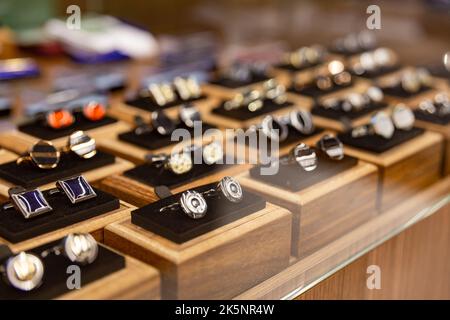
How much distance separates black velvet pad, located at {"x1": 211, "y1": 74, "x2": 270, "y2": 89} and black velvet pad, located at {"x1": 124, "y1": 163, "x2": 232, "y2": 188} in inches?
23.6

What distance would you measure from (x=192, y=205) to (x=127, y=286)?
17 centimetres

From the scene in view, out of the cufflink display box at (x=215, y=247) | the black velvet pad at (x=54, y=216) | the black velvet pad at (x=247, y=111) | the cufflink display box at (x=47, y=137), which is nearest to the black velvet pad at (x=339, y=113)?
the black velvet pad at (x=247, y=111)

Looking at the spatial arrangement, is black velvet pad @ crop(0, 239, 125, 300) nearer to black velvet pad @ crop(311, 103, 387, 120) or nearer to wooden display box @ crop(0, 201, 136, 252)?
wooden display box @ crop(0, 201, 136, 252)

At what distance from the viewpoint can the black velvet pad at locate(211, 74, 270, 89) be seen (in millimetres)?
1709

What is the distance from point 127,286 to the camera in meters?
0.77

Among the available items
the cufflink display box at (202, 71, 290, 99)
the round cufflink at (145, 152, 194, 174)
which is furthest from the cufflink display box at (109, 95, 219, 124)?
the round cufflink at (145, 152, 194, 174)

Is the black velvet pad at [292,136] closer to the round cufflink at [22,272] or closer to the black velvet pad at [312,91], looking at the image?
the black velvet pad at [312,91]

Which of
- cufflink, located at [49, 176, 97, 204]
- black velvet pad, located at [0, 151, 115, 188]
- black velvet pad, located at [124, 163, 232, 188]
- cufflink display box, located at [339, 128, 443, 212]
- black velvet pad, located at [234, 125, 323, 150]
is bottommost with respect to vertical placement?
cufflink display box, located at [339, 128, 443, 212]

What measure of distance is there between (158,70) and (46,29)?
41 cm

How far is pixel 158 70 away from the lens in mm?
2166

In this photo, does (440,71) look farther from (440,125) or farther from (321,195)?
(321,195)

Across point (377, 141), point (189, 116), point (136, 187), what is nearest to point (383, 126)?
point (377, 141)

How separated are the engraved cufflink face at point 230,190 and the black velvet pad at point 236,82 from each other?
2.50 ft

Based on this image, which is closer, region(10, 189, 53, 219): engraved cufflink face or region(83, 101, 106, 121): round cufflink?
region(10, 189, 53, 219): engraved cufflink face
